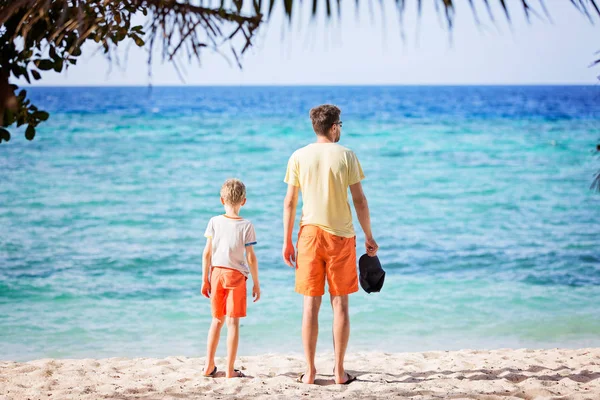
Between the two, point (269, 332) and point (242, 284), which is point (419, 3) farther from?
point (269, 332)

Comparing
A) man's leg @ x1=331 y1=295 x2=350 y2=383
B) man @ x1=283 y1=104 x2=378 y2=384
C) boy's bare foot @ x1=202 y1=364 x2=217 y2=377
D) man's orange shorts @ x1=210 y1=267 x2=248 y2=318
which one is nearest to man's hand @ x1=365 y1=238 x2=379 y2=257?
man @ x1=283 y1=104 x2=378 y2=384

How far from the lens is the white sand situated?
4.07 m

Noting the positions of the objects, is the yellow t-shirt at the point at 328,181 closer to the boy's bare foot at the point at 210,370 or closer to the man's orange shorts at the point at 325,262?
the man's orange shorts at the point at 325,262

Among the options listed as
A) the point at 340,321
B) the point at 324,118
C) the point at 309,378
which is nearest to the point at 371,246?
the point at 340,321

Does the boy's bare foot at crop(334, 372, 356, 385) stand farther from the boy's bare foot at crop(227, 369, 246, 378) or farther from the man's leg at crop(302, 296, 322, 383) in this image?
the boy's bare foot at crop(227, 369, 246, 378)

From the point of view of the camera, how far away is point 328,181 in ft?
12.8

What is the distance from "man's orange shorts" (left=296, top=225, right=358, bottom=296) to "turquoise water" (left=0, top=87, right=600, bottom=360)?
2.49 meters

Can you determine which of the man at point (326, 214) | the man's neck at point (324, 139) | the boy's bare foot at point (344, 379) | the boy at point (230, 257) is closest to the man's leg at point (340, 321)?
the man at point (326, 214)

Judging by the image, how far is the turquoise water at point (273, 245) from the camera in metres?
6.93

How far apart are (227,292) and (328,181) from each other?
3.03 ft

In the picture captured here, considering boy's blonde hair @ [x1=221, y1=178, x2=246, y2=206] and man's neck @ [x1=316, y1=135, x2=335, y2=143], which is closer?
man's neck @ [x1=316, y1=135, x2=335, y2=143]

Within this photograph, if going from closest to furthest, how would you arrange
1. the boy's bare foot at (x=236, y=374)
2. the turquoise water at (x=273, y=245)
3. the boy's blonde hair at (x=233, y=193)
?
the boy's blonde hair at (x=233, y=193) < the boy's bare foot at (x=236, y=374) < the turquoise water at (x=273, y=245)

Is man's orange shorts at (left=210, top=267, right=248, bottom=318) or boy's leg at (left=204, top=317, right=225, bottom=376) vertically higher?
man's orange shorts at (left=210, top=267, right=248, bottom=318)

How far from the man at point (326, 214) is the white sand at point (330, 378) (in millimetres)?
560
